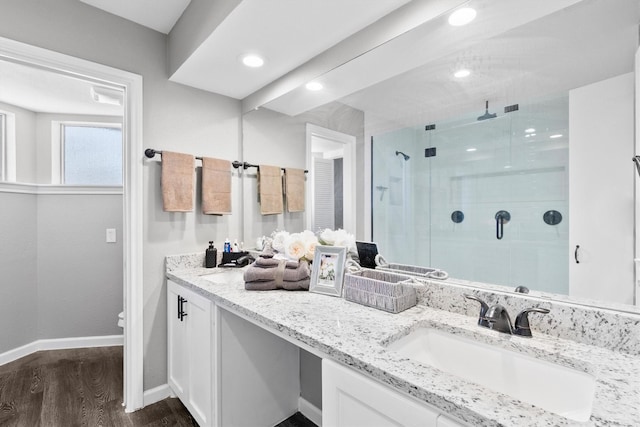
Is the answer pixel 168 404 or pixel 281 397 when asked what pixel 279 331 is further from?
pixel 168 404

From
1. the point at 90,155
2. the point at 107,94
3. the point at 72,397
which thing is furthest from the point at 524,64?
the point at 90,155

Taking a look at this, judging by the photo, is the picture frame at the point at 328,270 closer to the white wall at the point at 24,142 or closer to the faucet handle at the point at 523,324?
the faucet handle at the point at 523,324

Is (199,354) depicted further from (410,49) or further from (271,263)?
(410,49)

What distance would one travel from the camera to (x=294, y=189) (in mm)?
2066

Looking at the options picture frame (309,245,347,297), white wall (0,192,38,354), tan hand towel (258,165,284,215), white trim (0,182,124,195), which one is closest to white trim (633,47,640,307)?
picture frame (309,245,347,297)

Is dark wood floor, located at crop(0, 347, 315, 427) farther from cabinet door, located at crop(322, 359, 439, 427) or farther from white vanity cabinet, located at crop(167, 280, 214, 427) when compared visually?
cabinet door, located at crop(322, 359, 439, 427)

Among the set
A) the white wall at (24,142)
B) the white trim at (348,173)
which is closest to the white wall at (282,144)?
the white trim at (348,173)

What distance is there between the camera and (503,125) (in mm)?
1108

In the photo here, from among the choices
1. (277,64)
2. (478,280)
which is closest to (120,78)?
(277,64)

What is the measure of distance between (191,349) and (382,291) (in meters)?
1.17

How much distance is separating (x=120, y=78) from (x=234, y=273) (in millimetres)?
1397

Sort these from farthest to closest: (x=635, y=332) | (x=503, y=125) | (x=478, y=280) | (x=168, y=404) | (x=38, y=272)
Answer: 1. (x=38, y=272)
2. (x=168, y=404)
3. (x=478, y=280)
4. (x=503, y=125)
5. (x=635, y=332)

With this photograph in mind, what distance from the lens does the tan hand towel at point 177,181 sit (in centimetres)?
199

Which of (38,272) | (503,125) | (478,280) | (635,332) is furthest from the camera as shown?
(38,272)
